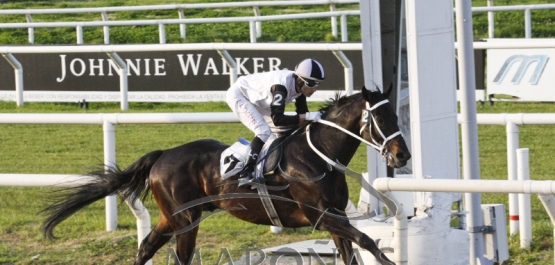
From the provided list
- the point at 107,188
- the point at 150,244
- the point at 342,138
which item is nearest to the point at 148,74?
the point at 107,188

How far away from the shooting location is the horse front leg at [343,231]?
5386 millimetres

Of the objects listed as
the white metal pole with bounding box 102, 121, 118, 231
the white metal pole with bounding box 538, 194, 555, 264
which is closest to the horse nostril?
the white metal pole with bounding box 538, 194, 555, 264

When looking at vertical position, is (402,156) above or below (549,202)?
above

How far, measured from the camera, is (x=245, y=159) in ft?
19.1

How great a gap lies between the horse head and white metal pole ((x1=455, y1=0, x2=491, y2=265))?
336 millimetres

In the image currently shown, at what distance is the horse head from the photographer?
5488 millimetres

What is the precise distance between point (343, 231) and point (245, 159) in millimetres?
699

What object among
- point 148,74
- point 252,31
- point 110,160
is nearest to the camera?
point 110,160

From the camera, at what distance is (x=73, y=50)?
11.3 m

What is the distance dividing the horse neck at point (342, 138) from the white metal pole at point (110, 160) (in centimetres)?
137

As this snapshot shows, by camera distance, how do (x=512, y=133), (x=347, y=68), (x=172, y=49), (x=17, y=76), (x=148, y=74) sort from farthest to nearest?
(x=17, y=76) → (x=148, y=74) → (x=172, y=49) → (x=347, y=68) → (x=512, y=133)

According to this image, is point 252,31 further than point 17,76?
Yes

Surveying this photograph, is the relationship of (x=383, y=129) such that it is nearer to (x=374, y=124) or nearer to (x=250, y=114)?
(x=374, y=124)

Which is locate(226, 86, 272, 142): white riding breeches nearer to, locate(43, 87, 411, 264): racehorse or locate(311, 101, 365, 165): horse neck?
locate(43, 87, 411, 264): racehorse
